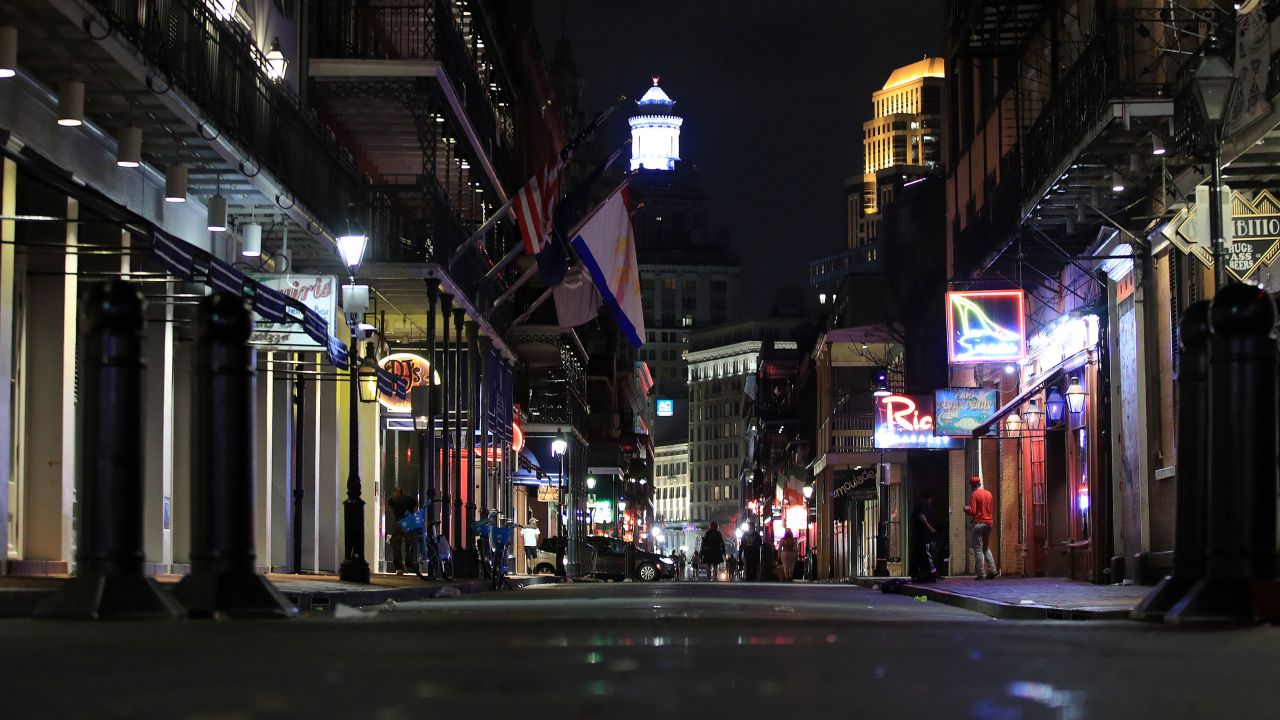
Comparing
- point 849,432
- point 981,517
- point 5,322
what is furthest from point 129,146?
point 849,432

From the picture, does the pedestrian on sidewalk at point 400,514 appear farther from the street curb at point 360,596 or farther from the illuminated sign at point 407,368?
the street curb at point 360,596

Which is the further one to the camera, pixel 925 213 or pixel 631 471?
pixel 631 471

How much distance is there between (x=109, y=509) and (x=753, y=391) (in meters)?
132

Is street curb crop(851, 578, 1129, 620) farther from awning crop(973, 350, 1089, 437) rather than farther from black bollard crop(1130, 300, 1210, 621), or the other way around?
awning crop(973, 350, 1089, 437)

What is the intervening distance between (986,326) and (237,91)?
1496 cm

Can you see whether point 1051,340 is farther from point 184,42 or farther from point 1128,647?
point 1128,647

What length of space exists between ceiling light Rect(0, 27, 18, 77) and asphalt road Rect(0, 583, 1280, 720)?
24.3 ft

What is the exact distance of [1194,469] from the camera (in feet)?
28.8

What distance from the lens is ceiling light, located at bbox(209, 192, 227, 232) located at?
875 inches

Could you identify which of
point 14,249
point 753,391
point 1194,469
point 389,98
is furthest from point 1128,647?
point 753,391

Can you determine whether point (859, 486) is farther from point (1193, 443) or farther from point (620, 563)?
point (1193, 443)

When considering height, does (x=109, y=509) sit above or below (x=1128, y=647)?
above

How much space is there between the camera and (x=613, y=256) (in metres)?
35.1

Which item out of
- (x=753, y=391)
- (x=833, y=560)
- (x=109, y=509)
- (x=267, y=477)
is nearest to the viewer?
(x=109, y=509)
